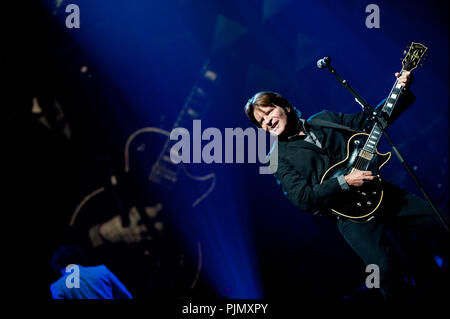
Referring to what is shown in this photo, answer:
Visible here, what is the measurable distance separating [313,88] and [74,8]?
4283mm

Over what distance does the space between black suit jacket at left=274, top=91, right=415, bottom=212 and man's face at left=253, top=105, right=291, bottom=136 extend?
142 mm

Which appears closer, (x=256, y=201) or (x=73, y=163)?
(x=73, y=163)

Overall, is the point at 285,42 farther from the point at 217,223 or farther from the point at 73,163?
the point at 73,163

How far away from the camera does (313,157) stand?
262cm

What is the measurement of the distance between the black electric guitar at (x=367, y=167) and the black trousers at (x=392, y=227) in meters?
0.13

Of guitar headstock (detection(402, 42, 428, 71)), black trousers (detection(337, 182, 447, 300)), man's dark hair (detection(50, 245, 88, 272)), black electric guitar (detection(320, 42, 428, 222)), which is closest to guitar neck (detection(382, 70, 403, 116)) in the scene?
black electric guitar (detection(320, 42, 428, 222))

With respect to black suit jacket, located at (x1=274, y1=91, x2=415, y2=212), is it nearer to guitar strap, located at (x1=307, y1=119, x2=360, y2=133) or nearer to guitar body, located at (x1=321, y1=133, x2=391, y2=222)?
guitar strap, located at (x1=307, y1=119, x2=360, y2=133)

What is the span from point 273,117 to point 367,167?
92cm

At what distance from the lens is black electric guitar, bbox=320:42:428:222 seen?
2.37 meters

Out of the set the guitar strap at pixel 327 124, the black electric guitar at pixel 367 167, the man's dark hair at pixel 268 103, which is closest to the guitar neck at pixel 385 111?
the black electric guitar at pixel 367 167

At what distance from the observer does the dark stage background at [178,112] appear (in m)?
4.30

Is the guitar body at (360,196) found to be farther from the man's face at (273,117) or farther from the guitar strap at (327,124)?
the man's face at (273,117)

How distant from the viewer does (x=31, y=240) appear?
4188 millimetres
